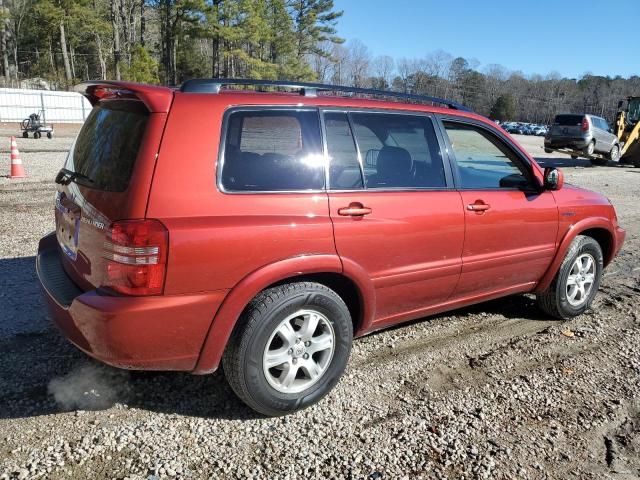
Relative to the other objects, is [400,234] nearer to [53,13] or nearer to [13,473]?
[13,473]

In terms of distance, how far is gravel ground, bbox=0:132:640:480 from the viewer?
2621mm

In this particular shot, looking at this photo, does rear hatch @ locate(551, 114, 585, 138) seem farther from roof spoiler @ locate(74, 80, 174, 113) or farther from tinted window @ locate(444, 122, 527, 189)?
roof spoiler @ locate(74, 80, 174, 113)

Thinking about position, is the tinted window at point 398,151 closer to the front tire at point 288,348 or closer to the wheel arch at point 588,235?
the front tire at point 288,348

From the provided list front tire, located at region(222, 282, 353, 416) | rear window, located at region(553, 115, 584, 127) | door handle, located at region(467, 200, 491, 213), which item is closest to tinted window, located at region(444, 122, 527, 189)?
door handle, located at region(467, 200, 491, 213)

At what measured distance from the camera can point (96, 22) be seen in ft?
153

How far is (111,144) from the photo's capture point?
289cm

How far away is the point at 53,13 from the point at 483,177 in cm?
5120

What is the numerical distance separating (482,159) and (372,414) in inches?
87.1

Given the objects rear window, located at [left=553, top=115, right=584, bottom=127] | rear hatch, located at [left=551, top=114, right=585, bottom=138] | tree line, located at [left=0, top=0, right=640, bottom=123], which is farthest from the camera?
tree line, located at [left=0, top=0, right=640, bottom=123]

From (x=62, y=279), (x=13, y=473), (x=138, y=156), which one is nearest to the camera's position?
(x=13, y=473)

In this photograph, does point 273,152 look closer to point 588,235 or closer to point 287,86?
point 287,86

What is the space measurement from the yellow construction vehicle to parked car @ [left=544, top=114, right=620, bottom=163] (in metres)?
0.33

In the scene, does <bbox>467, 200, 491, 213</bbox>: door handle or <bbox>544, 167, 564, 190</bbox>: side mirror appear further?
<bbox>544, 167, 564, 190</bbox>: side mirror

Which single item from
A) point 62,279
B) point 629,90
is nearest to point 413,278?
point 62,279
